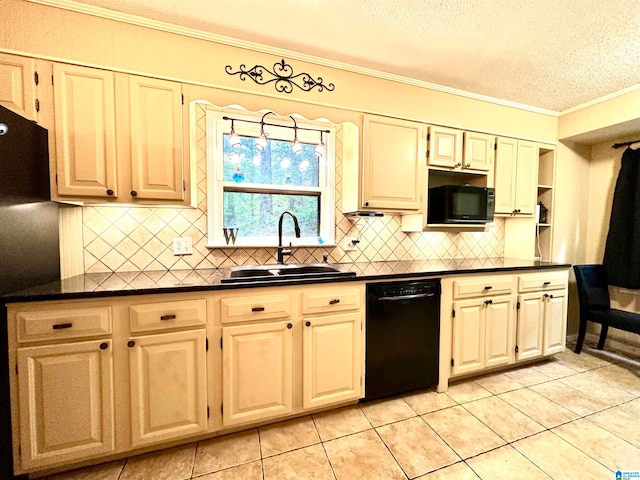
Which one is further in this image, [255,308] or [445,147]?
[445,147]

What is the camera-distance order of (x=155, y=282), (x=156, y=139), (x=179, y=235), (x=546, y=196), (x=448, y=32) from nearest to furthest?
1. (x=155, y=282)
2. (x=156, y=139)
3. (x=448, y=32)
4. (x=179, y=235)
5. (x=546, y=196)

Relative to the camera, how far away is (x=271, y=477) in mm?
1413

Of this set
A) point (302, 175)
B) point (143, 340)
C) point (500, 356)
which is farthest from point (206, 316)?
point (500, 356)

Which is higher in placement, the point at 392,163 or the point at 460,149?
the point at 460,149

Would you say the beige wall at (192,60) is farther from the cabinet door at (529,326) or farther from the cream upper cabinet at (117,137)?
the cabinet door at (529,326)

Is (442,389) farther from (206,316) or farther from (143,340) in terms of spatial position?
(143,340)

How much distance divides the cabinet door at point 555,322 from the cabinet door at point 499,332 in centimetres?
45

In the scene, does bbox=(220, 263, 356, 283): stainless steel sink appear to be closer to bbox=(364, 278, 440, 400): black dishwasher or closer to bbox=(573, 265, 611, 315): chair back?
bbox=(364, 278, 440, 400): black dishwasher

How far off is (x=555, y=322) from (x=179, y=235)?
3421 mm

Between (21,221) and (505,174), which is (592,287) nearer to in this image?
(505,174)

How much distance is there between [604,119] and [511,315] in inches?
85.1

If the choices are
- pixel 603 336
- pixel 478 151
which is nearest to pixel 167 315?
pixel 478 151

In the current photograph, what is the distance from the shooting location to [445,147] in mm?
2471

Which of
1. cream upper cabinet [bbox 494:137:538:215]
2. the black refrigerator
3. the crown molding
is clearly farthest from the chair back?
the black refrigerator
